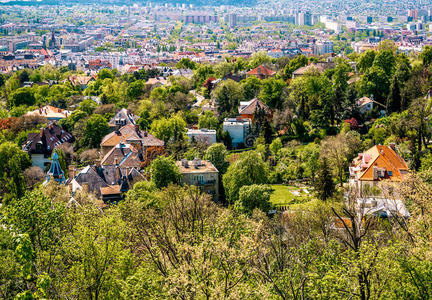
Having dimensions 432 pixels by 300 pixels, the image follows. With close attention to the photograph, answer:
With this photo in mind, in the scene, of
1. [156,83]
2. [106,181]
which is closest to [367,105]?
[106,181]

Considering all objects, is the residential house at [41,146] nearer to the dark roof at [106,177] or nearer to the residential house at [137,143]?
the residential house at [137,143]

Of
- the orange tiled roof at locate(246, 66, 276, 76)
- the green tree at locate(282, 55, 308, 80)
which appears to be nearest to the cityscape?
the green tree at locate(282, 55, 308, 80)

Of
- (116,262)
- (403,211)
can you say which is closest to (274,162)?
(403,211)

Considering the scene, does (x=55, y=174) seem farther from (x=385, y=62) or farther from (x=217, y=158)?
(x=385, y=62)

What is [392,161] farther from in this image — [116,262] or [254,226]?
[116,262]

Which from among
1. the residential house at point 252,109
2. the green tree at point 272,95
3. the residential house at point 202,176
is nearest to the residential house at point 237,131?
the residential house at point 252,109

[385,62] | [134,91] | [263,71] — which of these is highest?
[385,62]
